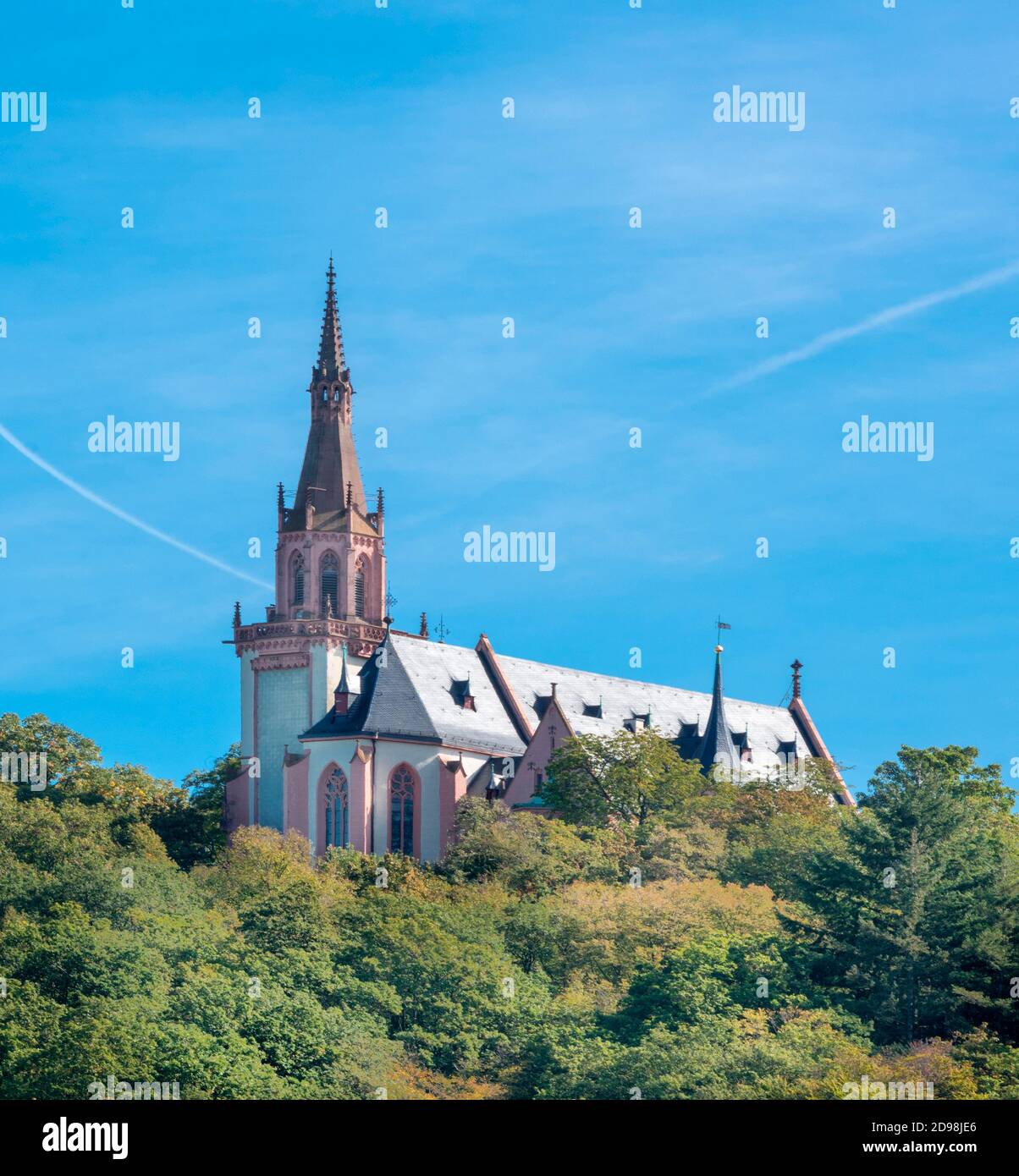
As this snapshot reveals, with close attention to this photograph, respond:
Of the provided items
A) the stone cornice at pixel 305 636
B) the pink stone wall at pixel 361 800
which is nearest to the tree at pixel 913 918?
the pink stone wall at pixel 361 800

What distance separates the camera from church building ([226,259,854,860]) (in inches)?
4599

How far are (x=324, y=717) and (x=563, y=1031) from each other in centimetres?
3628

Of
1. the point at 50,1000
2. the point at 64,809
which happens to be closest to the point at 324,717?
the point at 64,809

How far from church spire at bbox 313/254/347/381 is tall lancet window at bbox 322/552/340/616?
9115mm

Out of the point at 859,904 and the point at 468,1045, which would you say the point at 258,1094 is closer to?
the point at 468,1045

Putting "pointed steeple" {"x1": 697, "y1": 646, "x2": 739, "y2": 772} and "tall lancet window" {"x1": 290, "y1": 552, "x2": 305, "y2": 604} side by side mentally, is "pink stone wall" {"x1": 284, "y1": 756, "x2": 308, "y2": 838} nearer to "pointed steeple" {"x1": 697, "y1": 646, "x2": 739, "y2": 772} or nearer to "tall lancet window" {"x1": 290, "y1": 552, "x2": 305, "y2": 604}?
"tall lancet window" {"x1": 290, "y1": 552, "x2": 305, "y2": 604}

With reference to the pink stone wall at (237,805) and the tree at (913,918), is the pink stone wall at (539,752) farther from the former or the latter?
the tree at (913,918)

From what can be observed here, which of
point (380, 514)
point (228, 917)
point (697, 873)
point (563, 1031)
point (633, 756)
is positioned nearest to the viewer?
point (563, 1031)

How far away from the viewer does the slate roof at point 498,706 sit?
4663 inches

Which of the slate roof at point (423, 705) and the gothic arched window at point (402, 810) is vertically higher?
the slate roof at point (423, 705)

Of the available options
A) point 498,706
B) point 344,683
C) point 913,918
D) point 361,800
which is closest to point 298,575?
point 344,683

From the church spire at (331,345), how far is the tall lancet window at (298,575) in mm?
9129

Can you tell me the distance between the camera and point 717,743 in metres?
123
